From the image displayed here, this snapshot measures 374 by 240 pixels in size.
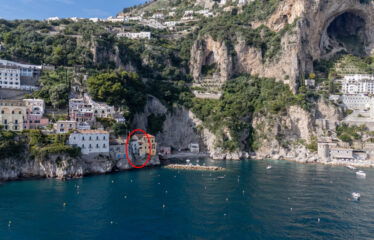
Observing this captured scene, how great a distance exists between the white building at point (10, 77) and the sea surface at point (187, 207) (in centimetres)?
2514

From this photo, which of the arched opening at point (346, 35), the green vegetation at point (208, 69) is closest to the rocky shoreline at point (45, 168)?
the green vegetation at point (208, 69)

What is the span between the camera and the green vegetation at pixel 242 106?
7588 cm

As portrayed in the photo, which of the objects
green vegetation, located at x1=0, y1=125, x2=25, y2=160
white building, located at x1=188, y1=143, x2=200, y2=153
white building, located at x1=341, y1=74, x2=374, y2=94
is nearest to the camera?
green vegetation, located at x1=0, y1=125, x2=25, y2=160

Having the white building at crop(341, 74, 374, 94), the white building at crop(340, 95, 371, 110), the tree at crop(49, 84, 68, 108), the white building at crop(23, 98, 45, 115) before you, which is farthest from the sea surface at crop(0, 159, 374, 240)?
the white building at crop(341, 74, 374, 94)

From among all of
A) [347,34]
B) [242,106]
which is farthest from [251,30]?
[347,34]

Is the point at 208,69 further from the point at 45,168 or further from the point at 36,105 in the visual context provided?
the point at 45,168

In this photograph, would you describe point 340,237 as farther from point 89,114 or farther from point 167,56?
point 167,56

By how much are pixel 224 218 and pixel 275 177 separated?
70.9 feet

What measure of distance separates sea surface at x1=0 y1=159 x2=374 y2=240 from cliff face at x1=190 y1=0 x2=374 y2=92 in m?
45.0

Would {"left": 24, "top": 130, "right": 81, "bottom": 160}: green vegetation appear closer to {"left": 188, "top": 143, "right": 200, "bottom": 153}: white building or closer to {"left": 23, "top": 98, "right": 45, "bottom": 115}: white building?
{"left": 23, "top": 98, "right": 45, "bottom": 115}: white building

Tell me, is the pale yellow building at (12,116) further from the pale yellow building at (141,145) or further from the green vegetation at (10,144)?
the pale yellow building at (141,145)

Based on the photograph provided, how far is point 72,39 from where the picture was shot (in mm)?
80938

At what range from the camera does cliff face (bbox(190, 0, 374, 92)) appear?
88.9 meters

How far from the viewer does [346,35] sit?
10588 cm
